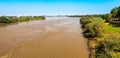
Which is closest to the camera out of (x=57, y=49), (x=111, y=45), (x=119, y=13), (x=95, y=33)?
(x=111, y=45)

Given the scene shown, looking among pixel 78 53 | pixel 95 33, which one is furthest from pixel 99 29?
pixel 78 53

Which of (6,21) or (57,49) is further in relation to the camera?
(6,21)

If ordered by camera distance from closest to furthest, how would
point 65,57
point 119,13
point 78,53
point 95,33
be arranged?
point 65,57
point 78,53
point 95,33
point 119,13

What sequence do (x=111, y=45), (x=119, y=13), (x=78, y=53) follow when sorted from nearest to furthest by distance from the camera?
(x=111, y=45) < (x=78, y=53) < (x=119, y=13)

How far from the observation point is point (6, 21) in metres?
62.5

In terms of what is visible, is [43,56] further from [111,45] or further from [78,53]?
[111,45]

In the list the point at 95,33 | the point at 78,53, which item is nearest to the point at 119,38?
the point at 78,53

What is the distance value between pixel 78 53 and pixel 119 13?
44783 mm

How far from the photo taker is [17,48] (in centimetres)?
2164

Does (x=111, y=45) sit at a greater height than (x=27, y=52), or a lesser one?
greater

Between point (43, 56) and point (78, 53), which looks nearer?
point (43, 56)

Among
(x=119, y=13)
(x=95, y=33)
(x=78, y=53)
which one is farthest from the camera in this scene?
(x=119, y=13)

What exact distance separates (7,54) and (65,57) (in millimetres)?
6176

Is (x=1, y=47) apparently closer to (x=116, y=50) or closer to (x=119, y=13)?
(x=116, y=50)
